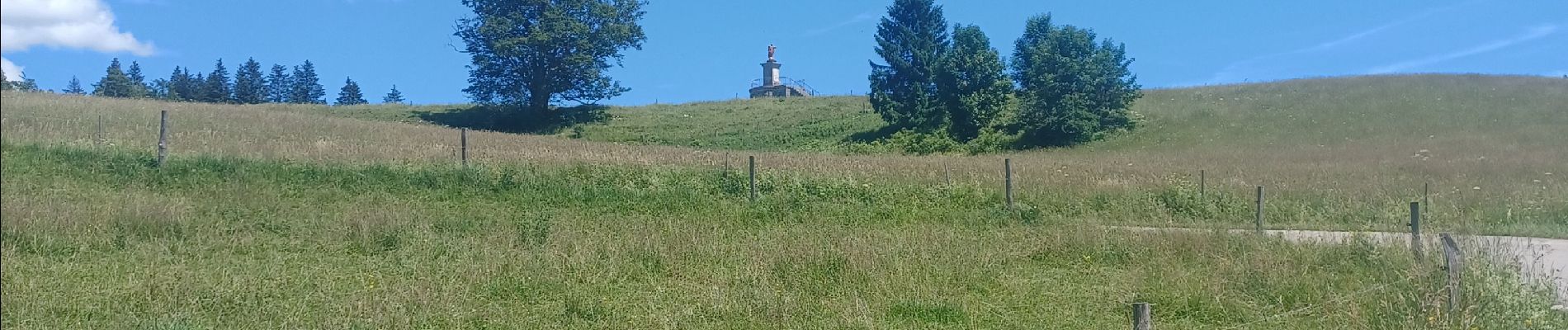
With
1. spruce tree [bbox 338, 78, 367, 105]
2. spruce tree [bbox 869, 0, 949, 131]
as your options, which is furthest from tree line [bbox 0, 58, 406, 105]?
spruce tree [bbox 869, 0, 949, 131]

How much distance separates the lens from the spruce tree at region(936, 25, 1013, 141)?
1682 inches

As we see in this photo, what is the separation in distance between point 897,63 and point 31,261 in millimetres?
39782

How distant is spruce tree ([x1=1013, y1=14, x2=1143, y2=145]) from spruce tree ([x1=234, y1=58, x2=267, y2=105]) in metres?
76.3

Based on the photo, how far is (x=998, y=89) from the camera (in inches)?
1711

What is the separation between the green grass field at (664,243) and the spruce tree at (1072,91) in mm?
18414

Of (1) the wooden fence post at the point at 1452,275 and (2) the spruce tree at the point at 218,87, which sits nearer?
(1) the wooden fence post at the point at 1452,275

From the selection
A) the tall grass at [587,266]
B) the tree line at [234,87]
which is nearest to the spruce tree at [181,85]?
the tree line at [234,87]

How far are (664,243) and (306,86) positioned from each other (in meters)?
110

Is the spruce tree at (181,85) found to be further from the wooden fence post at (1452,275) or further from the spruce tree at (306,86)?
the wooden fence post at (1452,275)

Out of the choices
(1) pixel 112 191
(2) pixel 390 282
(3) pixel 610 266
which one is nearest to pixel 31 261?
(2) pixel 390 282

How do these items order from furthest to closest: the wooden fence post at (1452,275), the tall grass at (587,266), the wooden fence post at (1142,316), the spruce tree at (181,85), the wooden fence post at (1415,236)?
the spruce tree at (181,85) → the wooden fence post at (1415,236) → the tall grass at (587,266) → the wooden fence post at (1452,275) → the wooden fence post at (1142,316)

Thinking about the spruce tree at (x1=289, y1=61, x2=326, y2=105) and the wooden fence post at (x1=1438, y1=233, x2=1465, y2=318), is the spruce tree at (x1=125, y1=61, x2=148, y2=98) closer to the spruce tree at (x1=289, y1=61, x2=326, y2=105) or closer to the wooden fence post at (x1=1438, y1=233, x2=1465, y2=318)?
the spruce tree at (x1=289, y1=61, x2=326, y2=105)

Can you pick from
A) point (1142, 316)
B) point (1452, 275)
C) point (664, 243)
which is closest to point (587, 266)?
point (664, 243)

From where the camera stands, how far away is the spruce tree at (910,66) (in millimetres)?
44031
